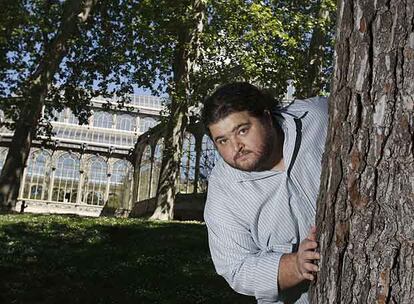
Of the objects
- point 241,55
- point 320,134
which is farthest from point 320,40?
Answer: point 320,134

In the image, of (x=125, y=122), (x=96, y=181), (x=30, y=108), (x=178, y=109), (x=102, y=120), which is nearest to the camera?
(x=30, y=108)

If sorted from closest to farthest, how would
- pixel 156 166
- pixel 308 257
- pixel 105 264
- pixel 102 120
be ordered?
pixel 308 257
pixel 105 264
pixel 156 166
pixel 102 120

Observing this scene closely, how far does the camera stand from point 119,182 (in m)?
49.7

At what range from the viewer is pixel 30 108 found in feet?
61.9

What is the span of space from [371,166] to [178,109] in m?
17.4

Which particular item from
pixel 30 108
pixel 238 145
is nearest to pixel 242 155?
pixel 238 145

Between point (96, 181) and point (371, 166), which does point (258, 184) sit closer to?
point (371, 166)

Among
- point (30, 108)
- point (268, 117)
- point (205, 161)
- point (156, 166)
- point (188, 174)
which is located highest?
point (30, 108)

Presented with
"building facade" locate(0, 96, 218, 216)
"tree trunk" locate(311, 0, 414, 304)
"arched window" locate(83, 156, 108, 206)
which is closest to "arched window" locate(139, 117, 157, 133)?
"building facade" locate(0, 96, 218, 216)

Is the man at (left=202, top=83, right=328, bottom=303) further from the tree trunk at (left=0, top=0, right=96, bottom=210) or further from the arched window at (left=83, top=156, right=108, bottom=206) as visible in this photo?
the arched window at (left=83, top=156, right=108, bottom=206)

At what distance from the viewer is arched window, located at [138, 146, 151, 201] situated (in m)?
31.5

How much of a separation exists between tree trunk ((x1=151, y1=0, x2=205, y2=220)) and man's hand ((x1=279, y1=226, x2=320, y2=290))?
15.7 meters

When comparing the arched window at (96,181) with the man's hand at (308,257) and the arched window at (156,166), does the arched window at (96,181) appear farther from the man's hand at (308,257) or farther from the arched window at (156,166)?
the man's hand at (308,257)

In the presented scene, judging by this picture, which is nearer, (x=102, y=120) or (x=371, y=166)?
(x=371, y=166)
